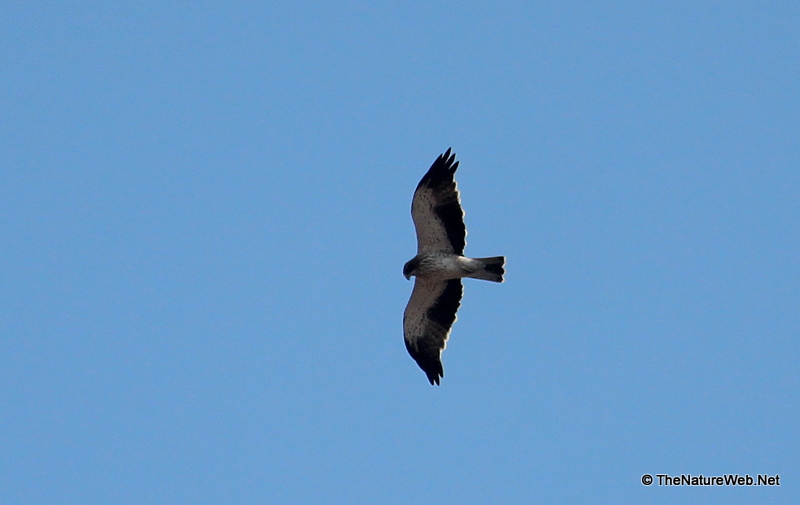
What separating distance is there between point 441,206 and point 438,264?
98cm

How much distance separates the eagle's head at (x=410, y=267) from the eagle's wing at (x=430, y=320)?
0.51 metres

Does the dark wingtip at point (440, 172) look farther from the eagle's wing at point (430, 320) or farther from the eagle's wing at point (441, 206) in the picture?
the eagle's wing at point (430, 320)

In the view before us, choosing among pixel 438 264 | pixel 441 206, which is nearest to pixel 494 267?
pixel 438 264

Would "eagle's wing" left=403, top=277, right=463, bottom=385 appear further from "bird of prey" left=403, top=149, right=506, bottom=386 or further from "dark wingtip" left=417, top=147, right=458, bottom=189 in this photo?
"dark wingtip" left=417, top=147, right=458, bottom=189

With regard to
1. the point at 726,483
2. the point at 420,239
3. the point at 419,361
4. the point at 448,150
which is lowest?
the point at 726,483

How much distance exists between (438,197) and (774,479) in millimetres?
7204

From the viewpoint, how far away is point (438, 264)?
43.6 ft

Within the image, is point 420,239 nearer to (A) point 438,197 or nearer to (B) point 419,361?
(A) point 438,197

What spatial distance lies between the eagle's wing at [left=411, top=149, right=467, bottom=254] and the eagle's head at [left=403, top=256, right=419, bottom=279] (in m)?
0.53

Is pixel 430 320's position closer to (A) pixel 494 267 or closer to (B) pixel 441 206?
(A) pixel 494 267

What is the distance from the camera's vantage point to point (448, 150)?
42.9ft

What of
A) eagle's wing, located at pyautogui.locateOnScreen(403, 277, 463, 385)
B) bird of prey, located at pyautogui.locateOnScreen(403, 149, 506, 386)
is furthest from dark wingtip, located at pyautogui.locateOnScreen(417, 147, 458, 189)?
eagle's wing, located at pyautogui.locateOnScreen(403, 277, 463, 385)

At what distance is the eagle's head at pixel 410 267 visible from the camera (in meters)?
13.5

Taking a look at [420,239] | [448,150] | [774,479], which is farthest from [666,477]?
[448,150]
